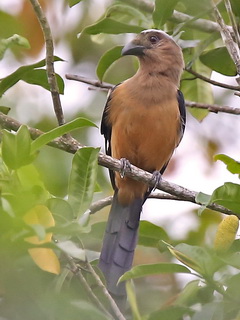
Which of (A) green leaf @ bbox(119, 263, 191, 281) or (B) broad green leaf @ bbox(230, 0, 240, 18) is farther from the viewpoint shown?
(B) broad green leaf @ bbox(230, 0, 240, 18)

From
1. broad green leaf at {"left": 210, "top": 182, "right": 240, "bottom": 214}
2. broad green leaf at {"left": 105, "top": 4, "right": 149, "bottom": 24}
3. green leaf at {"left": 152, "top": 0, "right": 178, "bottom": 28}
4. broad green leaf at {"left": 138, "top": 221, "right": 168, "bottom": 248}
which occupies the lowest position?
broad green leaf at {"left": 138, "top": 221, "right": 168, "bottom": 248}

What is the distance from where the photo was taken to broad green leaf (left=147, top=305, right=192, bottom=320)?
2203 mm

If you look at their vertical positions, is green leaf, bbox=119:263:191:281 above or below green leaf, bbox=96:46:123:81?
below

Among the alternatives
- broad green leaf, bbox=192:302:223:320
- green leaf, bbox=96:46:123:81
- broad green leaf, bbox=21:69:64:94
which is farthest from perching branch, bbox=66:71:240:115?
broad green leaf, bbox=192:302:223:320

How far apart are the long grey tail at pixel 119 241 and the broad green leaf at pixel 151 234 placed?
437 millimetres

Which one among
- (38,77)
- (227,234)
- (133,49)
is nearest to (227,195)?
(227,234)

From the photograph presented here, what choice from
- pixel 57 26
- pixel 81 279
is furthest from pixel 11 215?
pixel 57 26

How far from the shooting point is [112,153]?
16.4 ft

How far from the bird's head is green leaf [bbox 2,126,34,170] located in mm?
2625

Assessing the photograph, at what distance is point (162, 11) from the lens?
3818 millimetres

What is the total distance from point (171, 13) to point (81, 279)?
177cm

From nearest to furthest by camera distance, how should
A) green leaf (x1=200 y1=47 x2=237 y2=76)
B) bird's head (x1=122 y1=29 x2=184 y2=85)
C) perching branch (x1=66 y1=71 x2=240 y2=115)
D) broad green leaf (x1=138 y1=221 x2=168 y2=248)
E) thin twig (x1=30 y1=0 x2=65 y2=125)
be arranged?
thin twig (x1=30 y1=0 x2=65 y2=125)
broad green leaf (x1=138 y1=221 x2=168 y2=248)
perching branch (x1=66 y1=71 x2=240 y2=115)
green leaf (x1=200 y1=47 x2=237 y2=76)
bird's head (x1=122 y1=29 x2=184 y2=85)

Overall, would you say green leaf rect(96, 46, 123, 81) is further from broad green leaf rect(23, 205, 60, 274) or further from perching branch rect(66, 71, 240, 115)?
broad green leaf rect(23, 205, 60, 274)

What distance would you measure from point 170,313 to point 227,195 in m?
0.77
